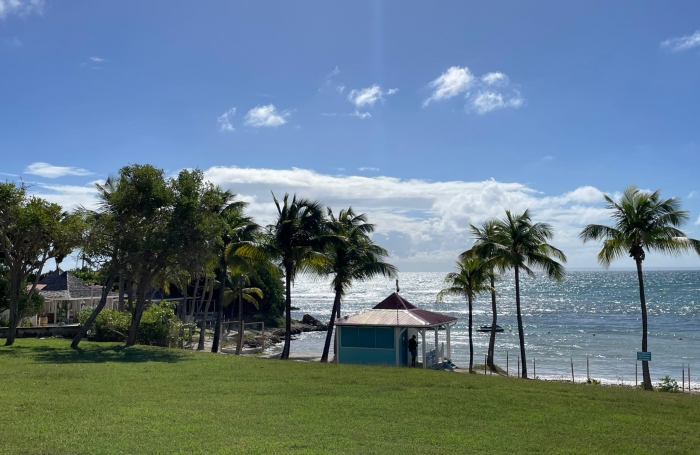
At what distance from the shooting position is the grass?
8.56 m

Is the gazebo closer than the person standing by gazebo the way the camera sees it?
Yes

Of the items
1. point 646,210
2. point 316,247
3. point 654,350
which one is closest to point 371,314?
point 316,247

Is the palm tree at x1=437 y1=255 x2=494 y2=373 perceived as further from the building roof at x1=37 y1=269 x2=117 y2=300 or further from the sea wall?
the building roof at x1=37 y1=269 x2=117 y2=300

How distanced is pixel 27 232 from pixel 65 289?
2222cm

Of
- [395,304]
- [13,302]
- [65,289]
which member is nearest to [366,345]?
[395,304]

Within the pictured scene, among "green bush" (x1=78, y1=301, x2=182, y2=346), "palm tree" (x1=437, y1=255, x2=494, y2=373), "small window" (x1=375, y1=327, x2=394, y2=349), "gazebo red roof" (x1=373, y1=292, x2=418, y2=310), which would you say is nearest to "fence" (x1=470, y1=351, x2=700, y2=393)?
"palm tree" (x1=437, y1=255, x2=494, y2=373)

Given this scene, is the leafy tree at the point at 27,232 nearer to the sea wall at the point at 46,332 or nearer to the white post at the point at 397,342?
the sea wall at the point at 46,332

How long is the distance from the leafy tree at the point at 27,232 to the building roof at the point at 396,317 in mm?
11677

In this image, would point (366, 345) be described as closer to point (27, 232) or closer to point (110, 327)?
point (110, 327)

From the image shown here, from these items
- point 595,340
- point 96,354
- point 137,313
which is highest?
point 137,313

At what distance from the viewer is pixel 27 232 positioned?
22188mm

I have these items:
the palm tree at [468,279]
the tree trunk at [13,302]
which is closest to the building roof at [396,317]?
the palm tree at [468,279]

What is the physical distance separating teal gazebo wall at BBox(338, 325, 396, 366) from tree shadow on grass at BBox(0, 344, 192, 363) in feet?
23.7

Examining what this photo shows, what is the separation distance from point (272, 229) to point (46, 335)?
1268cm
